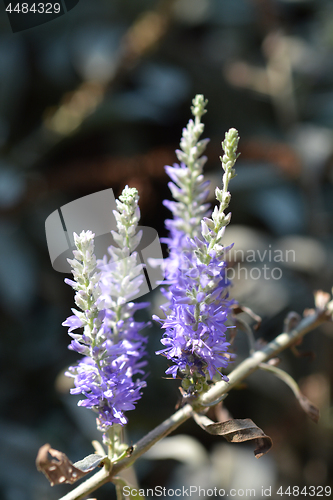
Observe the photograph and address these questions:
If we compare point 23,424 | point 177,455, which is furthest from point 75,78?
point 177,455

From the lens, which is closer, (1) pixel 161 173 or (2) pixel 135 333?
(2) pixel 135 333

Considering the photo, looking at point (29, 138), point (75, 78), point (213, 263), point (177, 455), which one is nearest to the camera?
point (213, 263)

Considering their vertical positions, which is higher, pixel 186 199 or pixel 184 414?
pixel 186 199

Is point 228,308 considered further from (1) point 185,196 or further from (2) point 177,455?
(2) point 177,455

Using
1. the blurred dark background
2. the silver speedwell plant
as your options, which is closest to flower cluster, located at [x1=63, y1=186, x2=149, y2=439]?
the silver speedwell plant

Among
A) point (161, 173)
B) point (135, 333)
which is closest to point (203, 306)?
point (135, 333)

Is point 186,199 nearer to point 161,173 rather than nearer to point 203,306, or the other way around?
point 203,306
